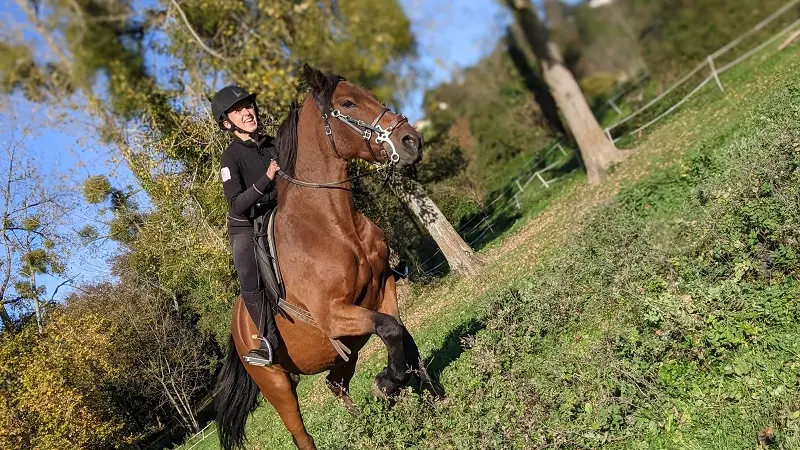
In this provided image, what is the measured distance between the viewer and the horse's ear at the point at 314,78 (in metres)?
7.90

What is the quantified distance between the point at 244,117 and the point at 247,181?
756 millimetres

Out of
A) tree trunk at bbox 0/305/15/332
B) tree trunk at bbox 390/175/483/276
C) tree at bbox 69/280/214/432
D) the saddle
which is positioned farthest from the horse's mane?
tree trunk at bbox 0/305/15/332

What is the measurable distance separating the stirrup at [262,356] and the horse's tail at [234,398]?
4.79 ft

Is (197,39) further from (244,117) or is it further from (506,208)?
(244,117)

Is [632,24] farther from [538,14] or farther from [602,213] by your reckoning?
[602,213]

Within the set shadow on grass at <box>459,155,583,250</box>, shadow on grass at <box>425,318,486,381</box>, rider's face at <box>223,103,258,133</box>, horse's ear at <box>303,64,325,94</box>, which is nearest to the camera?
horse's ear at <box>303,64,325,94</box>

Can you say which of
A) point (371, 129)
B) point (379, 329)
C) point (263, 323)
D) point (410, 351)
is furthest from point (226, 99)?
point (410, 351)

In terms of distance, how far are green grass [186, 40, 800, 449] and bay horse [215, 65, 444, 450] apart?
0.77m

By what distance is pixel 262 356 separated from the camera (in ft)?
29.6

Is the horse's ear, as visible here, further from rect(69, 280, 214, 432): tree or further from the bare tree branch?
rect(69, 280, 214, 432): tree

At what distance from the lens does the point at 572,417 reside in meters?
6.35

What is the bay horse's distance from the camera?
25.5 feet

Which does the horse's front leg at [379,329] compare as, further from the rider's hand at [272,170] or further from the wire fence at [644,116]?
the wire fence at [644,116]

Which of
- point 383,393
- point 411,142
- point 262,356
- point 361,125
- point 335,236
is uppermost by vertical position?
point 361,125
